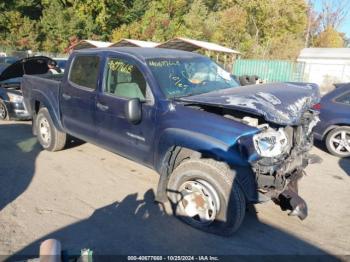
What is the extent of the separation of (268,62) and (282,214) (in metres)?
19.0

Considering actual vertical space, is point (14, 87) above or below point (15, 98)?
above

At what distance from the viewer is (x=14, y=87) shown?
29.5 ft

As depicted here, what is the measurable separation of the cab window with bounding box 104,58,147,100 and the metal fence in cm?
1736

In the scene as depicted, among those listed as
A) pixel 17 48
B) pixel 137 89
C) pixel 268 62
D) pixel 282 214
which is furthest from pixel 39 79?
pixel 17 48

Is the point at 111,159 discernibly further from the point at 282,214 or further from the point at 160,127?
the point at 282,214

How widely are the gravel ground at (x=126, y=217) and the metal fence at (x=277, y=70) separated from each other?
54.9 ft

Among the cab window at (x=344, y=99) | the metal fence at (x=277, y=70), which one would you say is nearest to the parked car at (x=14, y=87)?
the cab window at (x=344, y=99)

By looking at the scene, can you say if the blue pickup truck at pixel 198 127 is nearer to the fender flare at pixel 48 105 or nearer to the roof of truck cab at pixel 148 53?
the roof of truck cab at pixel 148 53

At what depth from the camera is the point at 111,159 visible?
20.0 feet

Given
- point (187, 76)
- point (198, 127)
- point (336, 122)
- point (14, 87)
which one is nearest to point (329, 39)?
point (336, 122)

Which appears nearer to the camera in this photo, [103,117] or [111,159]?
[103,117]

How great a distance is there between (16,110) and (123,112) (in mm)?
5435

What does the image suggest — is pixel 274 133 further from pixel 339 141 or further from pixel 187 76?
pixel 339 141

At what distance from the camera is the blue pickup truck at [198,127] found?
11.4 feet
